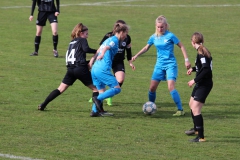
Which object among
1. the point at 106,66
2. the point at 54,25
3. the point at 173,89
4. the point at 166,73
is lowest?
the point at 173,89

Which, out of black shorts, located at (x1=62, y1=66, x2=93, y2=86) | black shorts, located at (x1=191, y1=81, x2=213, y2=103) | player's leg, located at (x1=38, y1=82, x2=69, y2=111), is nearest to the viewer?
black shorts, located at (x1=191, y1=81, x2=213, y2=103)

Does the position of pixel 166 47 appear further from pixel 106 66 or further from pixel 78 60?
pixel 78 60

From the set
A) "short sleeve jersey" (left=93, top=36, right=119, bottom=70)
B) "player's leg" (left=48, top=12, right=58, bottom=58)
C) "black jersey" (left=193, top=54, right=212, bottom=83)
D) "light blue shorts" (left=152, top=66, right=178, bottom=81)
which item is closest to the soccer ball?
"light blue shorts" (left=152, top=66, right=178, bottom=81)

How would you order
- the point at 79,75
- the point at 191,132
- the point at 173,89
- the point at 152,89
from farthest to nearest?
the point at 152,89
the point at 173,89
the point at 79,75
the point at 191,132

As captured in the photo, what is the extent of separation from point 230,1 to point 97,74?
25416 mm

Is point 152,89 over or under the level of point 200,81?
under

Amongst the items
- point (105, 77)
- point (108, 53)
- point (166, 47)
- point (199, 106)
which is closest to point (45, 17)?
point (166, 47)

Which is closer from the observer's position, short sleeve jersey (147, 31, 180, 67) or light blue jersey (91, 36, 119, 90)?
light blue jersey (91, 36, 119, 90)

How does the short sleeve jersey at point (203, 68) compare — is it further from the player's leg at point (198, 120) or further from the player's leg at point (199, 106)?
the player's leg at point (198, 120)

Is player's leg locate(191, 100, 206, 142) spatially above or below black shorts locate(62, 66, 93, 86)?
below

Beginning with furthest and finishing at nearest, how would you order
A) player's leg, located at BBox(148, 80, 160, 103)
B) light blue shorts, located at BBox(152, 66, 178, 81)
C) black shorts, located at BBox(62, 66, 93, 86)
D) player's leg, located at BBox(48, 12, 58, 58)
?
player's leg, located at BBox(48, 12, 58, 58) → player's leg, located at BBox(148, 80, 160, 103) → light blue shorts, located at BBox(152, 66, 178, 81) → black shorts, located at BBox(62, 66, 93, 86)

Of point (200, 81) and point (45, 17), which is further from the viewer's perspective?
point (45, 17)

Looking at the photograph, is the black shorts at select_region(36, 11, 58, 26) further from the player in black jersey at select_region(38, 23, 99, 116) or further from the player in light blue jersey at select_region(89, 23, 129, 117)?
the player in light blue jersey at select_region(89, 23, 129, 117)

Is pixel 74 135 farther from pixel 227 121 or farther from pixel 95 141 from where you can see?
pixel 227 121
